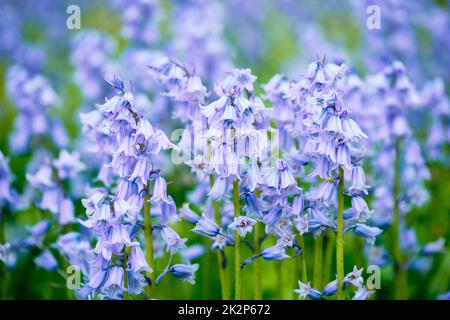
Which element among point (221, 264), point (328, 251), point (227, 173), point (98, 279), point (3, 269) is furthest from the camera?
point (3, 269)

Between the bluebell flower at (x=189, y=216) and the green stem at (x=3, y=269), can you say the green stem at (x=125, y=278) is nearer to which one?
the bluebell flower at (x=189, y=216)

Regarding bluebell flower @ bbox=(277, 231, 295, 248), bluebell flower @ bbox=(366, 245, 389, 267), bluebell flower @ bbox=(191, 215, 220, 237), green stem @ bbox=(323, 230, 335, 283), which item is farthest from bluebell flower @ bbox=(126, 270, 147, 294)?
bluebell flower @ bbox=(366, 245, 389, 267)

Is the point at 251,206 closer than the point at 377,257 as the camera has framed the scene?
Yes

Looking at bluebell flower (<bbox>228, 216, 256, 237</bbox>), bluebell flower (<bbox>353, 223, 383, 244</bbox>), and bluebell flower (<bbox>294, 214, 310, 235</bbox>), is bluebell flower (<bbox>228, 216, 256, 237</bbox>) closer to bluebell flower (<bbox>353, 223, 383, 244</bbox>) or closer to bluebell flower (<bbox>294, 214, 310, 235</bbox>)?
bluebell flower (<bbox>294, 214, 310, 235</bbox>)

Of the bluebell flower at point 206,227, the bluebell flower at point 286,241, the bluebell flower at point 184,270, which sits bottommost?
the bluebell flower at point 184,270

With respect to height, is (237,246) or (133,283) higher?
(237,246)

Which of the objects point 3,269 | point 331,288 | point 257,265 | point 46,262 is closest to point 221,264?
point 257,265

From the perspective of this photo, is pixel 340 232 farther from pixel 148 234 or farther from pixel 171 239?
pixel 148 234

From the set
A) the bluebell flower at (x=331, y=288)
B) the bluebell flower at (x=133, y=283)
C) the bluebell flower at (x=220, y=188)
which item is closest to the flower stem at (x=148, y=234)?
the bluebell flower at (x=133, y=283)
